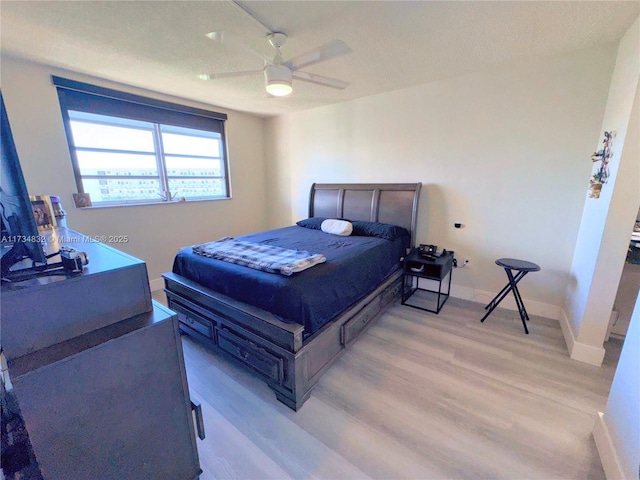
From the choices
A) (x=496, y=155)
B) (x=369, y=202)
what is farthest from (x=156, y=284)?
(x=496, y=155)

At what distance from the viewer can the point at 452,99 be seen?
9.74 ft

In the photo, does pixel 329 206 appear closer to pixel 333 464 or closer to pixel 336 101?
pixel 336 101

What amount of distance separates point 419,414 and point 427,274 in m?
1.53

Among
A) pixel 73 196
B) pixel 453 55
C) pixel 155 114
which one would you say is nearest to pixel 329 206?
pixel 453 55

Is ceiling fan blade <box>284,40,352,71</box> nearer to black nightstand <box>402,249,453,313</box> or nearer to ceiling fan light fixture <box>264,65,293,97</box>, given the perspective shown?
ceiling fan light fixture <box>264,65,293,97</box>

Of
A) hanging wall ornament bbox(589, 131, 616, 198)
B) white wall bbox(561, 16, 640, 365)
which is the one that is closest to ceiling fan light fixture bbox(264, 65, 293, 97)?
white wall bbox(561, 16, 640, 365)

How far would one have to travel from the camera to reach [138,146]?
339 centimetres

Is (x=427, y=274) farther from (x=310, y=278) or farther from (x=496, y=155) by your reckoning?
(x=310, y=278)

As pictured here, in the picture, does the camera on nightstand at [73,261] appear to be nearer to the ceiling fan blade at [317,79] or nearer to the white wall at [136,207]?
the ceiling fan blade at [317,79]

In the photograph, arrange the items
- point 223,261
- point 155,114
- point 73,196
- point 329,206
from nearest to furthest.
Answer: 1. point 223,261
2. point 73,196
3. point 155,114
4. point 329,206

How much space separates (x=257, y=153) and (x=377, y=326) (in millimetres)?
3632

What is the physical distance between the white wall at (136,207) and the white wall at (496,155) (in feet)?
5.62

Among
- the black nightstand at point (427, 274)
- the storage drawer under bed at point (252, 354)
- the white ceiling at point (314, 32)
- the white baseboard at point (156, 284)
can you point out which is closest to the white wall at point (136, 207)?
the white baseboard at point (156, 284)

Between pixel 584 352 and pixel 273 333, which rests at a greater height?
pixel 273 333
